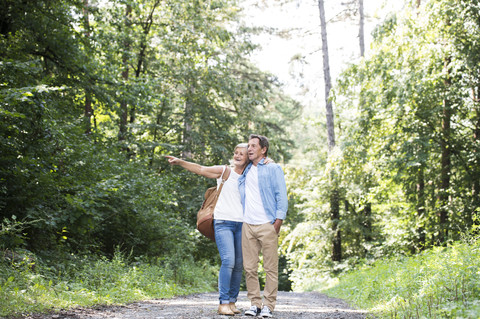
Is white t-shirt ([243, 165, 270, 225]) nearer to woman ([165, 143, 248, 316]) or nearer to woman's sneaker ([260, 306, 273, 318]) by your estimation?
woman ([165, 143, 248, 316])

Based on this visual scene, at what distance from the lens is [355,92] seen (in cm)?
1622

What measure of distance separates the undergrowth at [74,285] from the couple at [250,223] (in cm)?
195

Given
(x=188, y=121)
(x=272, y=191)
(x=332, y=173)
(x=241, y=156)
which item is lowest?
(x=332, y=173)

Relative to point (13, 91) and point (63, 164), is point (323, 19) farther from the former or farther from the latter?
point (13, 91)

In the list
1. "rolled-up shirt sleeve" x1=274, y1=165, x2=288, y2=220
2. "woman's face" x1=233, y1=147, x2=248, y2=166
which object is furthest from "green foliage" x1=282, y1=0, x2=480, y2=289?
"woman's face" x1=233, y1=147, x2=248, y2=166

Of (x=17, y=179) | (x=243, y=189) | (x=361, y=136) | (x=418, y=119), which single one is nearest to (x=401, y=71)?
(x=418, y=119)

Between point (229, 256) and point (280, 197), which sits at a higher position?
point (280, 197)

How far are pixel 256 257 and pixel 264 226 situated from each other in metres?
0.44

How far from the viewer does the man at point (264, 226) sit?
5.70 metres

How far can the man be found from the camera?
570 centimetres

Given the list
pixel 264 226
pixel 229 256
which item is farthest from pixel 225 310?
pixel 264 226

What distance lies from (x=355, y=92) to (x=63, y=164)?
10.8 meters

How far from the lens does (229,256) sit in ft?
18.8

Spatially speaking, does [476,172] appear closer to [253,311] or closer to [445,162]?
[445,162]
